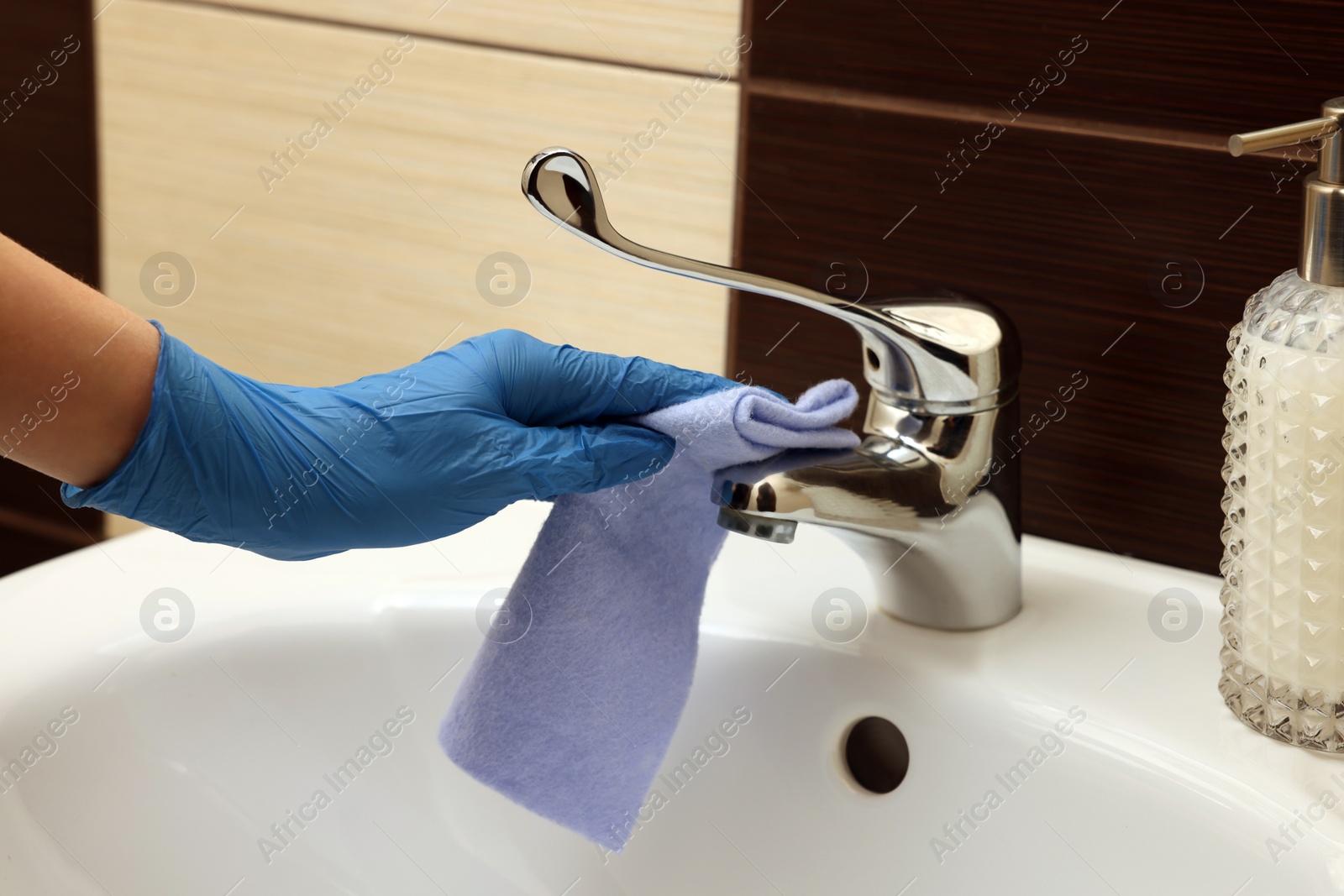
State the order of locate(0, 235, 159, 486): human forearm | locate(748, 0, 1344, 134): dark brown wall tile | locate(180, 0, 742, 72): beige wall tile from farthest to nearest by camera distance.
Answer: locate(180, 0, 742, 72): beige wall tile → locate(748, 0, 1344, 134): dark brown wall tile → locate(0, 235, 159, 486): human forearm

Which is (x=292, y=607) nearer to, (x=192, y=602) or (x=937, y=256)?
(x=192, y=602)

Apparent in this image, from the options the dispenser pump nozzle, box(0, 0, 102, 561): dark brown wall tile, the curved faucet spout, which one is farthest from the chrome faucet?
box(0, 0, 102, 561): dark brown wall tile

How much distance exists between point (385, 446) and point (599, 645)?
115 mm

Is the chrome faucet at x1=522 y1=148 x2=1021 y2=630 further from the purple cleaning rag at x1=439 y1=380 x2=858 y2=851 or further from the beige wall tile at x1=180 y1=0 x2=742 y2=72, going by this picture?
A: the beige wall tile at x1=180 y1=0 x2=742 y2=72

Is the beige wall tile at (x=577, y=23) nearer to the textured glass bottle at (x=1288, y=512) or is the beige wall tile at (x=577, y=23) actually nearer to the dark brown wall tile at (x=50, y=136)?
the dark brown wall tile at (x=50, y=136)

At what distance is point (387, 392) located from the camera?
46cm

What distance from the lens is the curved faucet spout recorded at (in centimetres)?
46

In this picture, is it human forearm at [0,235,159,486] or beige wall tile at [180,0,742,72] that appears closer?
human forearm at [0,235,159,486]

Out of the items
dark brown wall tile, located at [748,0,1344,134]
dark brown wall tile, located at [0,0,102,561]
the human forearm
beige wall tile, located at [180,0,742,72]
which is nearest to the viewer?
the human forearm

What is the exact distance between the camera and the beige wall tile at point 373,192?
0.66 metres

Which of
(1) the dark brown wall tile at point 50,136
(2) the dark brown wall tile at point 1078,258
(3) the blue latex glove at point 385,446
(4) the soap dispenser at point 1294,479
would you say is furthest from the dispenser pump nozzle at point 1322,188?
(1) the dark brown wall tile at point 50,136

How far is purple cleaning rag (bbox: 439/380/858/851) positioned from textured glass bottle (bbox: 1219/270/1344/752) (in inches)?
5.8

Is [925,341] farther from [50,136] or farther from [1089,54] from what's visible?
[50,136]

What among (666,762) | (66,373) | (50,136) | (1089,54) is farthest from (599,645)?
(50,136)
